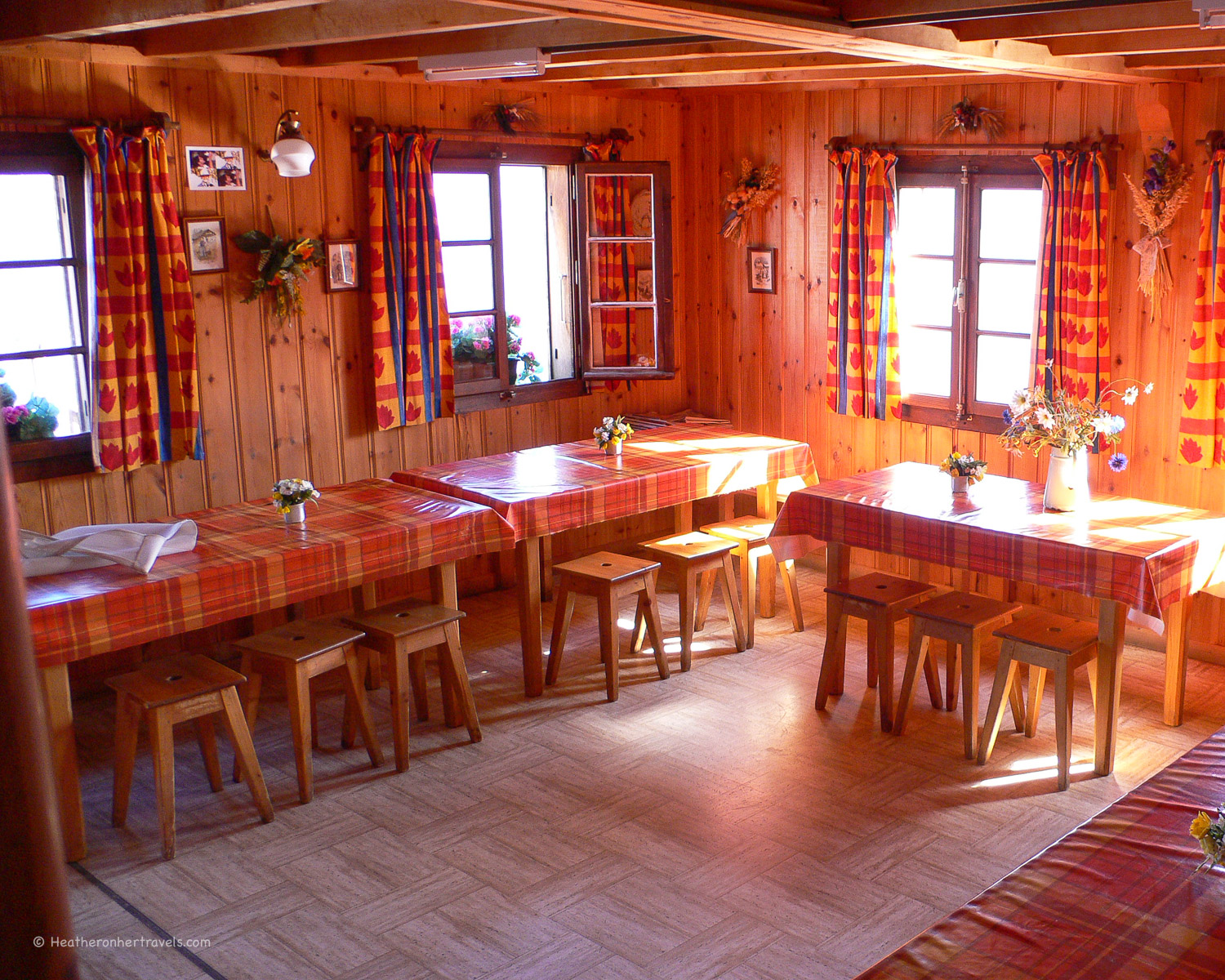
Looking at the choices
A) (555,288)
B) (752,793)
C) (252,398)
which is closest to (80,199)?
(252,398)

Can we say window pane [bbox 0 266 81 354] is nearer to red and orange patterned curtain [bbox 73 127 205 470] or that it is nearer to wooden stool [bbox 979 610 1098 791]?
red and orange patterned curtain [bbox 73 127 205 470]

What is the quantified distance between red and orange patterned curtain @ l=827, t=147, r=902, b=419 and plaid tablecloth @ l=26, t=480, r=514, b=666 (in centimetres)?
226

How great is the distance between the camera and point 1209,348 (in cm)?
484

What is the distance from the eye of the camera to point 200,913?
347 centimetres

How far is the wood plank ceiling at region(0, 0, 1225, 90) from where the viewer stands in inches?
125

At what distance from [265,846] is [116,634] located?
31.9 inches

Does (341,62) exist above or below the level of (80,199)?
above

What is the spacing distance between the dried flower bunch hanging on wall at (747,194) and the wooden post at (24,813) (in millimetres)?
6070

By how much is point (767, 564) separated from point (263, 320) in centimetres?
257


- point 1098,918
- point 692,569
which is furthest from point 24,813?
point 692,569

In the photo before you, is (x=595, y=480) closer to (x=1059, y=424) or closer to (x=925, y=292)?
(x=1059, y=424)

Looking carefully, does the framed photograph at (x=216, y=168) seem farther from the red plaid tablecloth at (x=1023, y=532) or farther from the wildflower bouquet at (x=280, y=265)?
the red plaid tablecloth at (x=1023, y=532)

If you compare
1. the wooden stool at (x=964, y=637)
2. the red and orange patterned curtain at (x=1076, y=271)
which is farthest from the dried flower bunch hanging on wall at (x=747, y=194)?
the wooden stool at (x=964, y=637)

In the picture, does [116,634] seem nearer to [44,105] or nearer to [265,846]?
Result: [265,846]
